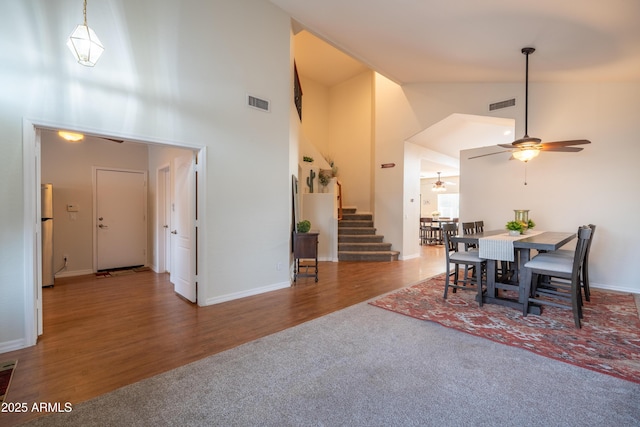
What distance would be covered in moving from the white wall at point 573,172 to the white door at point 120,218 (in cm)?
708

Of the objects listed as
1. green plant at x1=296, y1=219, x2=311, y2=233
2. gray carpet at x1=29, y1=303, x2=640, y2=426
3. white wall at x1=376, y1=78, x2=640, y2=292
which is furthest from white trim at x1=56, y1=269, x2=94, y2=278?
white wall at x1=376, y1=78, x2=640, y2=292

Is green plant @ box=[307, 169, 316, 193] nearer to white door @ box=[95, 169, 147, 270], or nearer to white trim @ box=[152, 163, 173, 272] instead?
white trim @ box=[152, 163, 173, 272]

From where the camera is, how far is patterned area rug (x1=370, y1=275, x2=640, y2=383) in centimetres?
241

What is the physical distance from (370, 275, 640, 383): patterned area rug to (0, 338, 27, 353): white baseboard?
368cm

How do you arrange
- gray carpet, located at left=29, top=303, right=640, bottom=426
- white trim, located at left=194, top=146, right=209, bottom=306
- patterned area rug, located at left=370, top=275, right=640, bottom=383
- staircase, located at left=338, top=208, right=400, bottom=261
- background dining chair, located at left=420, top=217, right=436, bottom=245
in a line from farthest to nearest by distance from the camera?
background dining chair, located at left=420, top=217, right=436, bottom=245
staircase, located at left=338, top=208, right=400, bottom=261
white trim, located at left=194, top=146, right=209, bottom=306
patterned area rug, located at left=370, top=275, right=640, bottom=383
gray carpet, located at left=29, top=303, right=640, bottom=426

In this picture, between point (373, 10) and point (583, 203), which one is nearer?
point (373, 10)

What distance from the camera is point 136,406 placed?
6.02 ft

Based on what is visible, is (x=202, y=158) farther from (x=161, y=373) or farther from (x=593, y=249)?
(x=593, y=249)

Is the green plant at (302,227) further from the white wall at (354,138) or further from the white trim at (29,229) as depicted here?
the white wall at (354,138)

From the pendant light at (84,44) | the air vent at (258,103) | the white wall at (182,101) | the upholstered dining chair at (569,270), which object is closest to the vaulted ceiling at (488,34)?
the white wall at (182,101)

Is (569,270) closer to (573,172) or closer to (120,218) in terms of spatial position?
(573,172)

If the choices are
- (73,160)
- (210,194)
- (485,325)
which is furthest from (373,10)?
(73,160)

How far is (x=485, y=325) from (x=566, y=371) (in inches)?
35.1

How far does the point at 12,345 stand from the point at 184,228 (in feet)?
6.55
